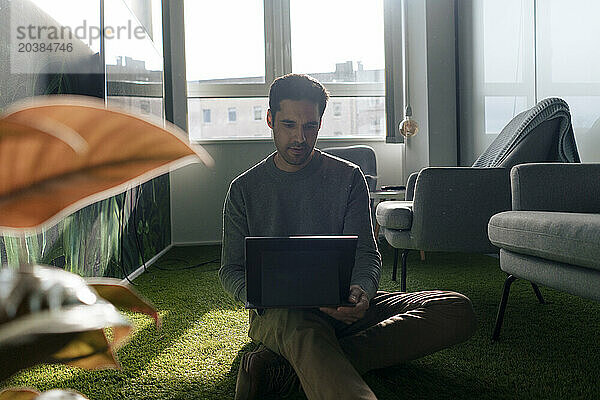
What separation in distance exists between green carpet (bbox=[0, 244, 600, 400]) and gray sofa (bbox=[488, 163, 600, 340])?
0.18 meters

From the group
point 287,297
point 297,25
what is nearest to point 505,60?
point 297,25

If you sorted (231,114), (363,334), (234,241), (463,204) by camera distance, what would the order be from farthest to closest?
1. (231,114)
2. (463,204)
3. (234,241)
4. (363,334)

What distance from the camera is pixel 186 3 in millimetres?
4449

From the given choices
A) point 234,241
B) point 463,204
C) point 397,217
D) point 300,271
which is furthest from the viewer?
point 397,217

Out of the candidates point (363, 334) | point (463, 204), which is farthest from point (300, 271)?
point (463, 204)

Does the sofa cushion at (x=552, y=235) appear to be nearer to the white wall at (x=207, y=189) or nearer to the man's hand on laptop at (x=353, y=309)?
the man's hand on laptop at (x=353, y=309)

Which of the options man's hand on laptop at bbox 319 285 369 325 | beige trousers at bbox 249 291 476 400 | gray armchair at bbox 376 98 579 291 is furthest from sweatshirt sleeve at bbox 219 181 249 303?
gray armchair at bbox 376 98 579 291

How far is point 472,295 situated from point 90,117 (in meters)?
2.46

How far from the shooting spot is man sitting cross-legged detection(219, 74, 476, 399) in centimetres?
136

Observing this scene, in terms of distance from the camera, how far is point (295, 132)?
1.57 metres

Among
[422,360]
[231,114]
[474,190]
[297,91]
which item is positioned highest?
[231,114]

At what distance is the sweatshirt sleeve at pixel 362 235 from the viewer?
1.46 m

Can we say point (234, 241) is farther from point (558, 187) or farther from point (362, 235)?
point (558, 187)

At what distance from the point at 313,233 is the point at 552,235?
0.61 m
